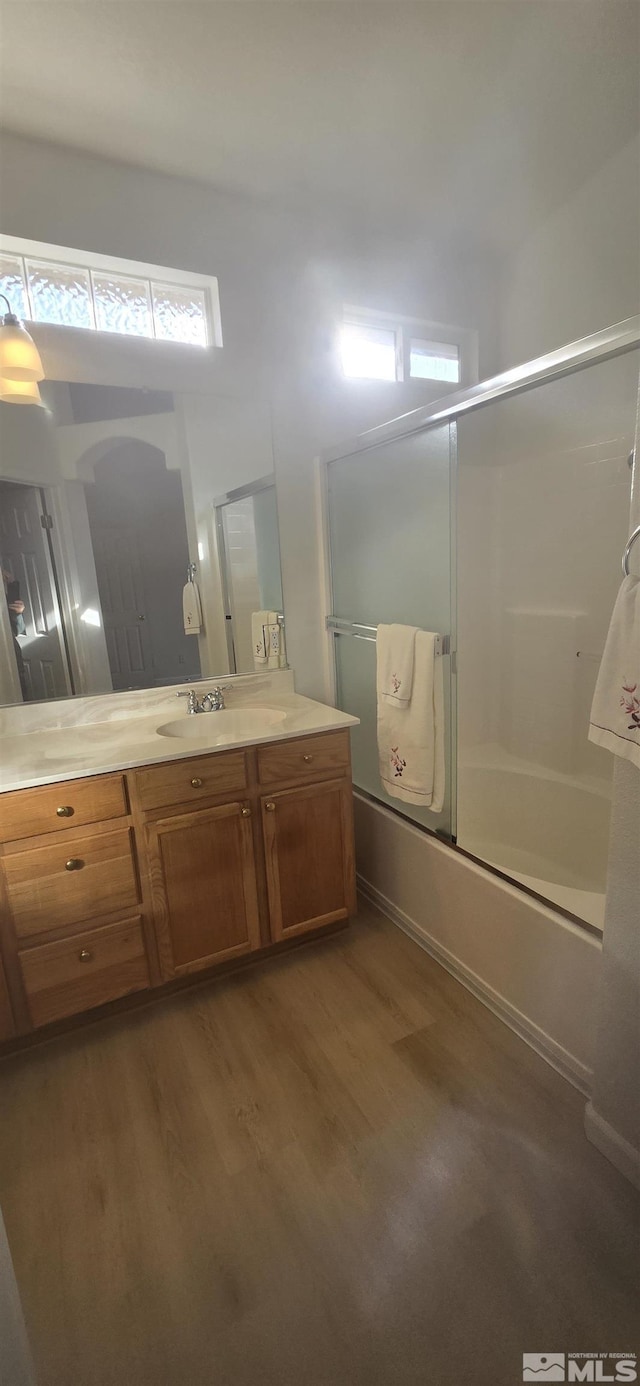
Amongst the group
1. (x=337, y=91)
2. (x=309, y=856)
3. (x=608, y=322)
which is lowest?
(x=309, y=856)

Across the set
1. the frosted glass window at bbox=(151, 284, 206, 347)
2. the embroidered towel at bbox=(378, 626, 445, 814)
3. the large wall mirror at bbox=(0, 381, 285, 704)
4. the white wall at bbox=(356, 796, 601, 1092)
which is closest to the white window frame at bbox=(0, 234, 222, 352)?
the frosted glass window at bbox=(151, 284, 206, 347)

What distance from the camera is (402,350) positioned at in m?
2.48

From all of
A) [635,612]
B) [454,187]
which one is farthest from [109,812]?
[454,187]

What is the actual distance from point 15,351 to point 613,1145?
2.56 metres

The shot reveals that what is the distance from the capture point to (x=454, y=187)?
2027 mm

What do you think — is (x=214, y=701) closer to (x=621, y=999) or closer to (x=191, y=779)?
(x=191, y=779)

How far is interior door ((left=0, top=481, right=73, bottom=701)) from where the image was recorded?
183 centimetres

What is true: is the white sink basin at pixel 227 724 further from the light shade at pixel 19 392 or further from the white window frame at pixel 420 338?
the white window frame at pixel 420 338

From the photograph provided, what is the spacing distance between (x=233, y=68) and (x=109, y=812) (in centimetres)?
204

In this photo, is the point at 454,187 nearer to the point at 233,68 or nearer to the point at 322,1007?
the point at 233,68

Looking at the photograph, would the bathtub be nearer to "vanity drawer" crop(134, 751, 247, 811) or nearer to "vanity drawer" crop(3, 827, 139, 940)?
"vanity drawer" crop(134, 751, 247, 811)

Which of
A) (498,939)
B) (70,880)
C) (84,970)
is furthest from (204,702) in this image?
(498,939)

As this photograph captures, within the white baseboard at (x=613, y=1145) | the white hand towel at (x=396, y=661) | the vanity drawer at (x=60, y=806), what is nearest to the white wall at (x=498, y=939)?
the white baseboard at (x=613, y=1145)

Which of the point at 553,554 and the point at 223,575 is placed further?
the point at 553,554
